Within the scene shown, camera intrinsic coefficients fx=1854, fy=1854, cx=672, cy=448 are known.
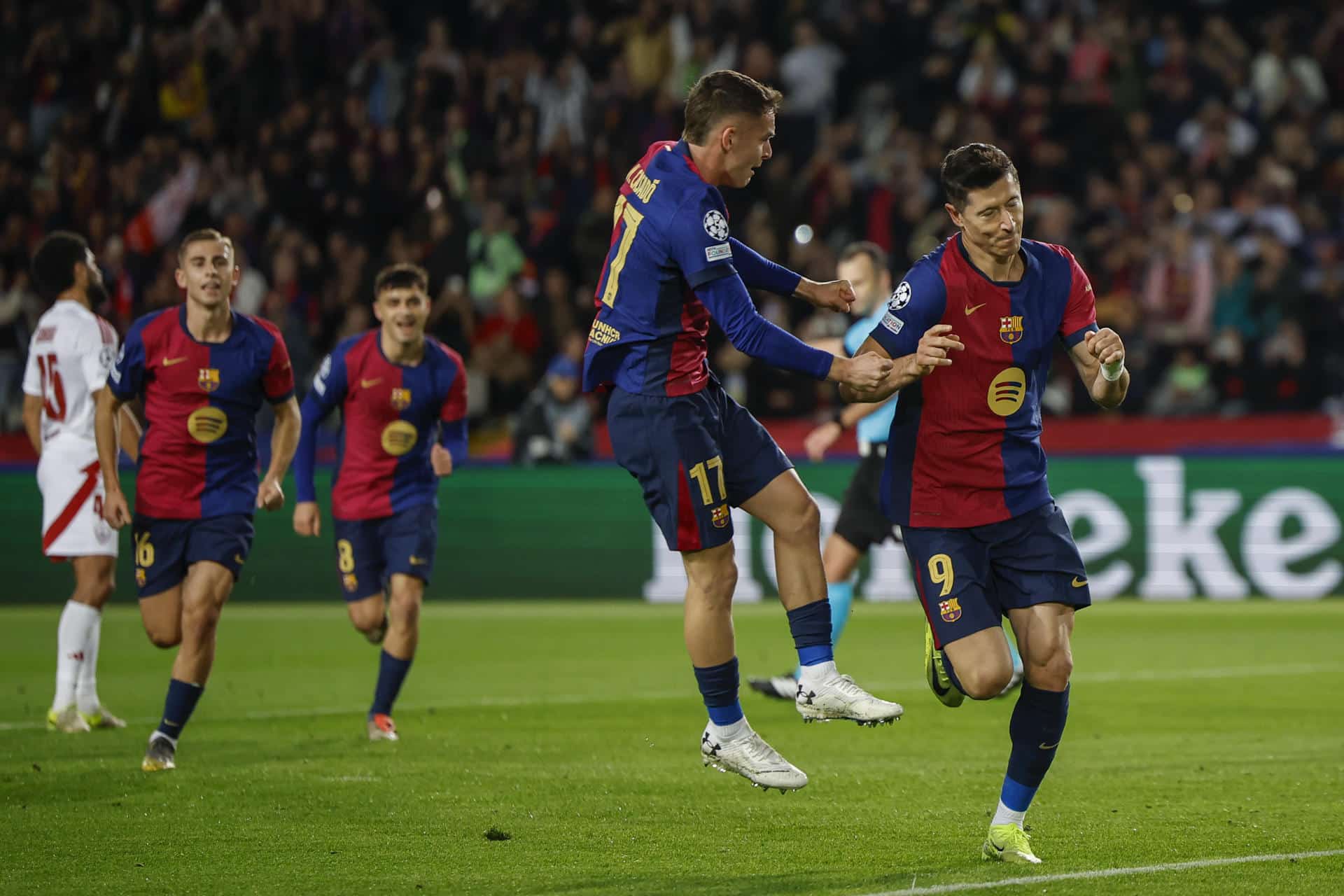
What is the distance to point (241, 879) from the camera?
6.31 m

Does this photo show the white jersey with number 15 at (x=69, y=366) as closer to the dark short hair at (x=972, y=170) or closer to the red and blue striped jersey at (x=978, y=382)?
the red and blue striped jersey at (x=978, y=382)

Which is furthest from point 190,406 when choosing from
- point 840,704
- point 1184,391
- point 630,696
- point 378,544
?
point 1184,391

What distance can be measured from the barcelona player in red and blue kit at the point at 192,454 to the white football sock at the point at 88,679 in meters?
1.34

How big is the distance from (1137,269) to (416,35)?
9.46 metres

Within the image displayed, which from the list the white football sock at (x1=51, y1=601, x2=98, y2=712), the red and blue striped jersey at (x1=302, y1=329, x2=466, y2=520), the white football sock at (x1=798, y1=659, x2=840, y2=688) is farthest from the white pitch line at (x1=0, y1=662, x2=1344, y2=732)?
the white football sock at (x1=798, y1=659, x2=840, y2=688)

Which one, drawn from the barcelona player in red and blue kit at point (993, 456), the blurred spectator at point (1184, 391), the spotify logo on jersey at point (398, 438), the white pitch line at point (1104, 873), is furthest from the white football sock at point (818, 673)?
the blurred spectator at point (1184, 391)

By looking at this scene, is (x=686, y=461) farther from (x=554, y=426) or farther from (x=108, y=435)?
(x=554, y=426)

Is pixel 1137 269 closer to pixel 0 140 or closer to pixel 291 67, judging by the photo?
pixel 291 67

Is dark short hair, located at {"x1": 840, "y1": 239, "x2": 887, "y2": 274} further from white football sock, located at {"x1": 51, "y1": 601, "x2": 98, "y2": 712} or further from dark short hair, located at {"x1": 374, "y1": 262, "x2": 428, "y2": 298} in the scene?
white football sock, located at {"x1": 51, "y1": 601, "x2": 98, "y2": 712}

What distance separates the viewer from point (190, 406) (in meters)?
9.16

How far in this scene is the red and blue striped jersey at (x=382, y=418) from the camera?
10.4 metres

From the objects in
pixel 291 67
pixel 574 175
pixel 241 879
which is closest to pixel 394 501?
pixel 241 879

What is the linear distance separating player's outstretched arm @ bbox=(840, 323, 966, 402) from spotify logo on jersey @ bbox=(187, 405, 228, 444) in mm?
3883

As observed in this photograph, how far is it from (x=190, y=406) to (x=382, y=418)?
1472mm
